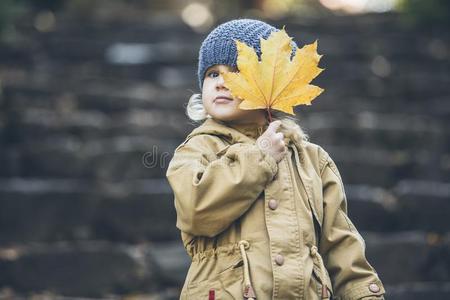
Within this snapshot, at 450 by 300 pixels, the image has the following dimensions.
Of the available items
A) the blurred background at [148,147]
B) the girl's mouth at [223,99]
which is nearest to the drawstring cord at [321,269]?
the girl's mouth at [223,99]

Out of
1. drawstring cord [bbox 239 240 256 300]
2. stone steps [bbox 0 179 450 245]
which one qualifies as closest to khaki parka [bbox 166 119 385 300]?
drawstring cord [bbox 239 240 256 300]

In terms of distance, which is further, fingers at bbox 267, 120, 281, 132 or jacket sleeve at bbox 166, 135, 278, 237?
fingers at bbox 267, 120, 281, 132

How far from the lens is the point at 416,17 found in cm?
1102

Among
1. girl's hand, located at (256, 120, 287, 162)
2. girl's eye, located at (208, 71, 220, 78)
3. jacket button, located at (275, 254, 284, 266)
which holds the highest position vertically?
girl's eye, located at (208, 71, 220, 78)

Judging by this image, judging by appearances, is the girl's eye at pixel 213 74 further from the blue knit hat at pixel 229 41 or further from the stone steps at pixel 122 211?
the stone steps at pixel 122 211

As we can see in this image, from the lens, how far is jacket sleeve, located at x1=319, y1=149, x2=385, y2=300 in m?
2.72

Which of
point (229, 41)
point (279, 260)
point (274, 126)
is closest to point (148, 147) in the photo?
point (229, 41)

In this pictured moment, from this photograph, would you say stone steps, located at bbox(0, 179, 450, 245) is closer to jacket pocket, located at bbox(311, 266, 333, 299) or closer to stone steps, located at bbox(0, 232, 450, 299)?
stone steps, located at bbox(0, 232, 450, 299)

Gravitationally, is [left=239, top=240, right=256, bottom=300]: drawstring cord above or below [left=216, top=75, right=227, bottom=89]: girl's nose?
below

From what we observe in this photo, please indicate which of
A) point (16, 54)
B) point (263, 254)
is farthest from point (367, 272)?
point (16, 54)

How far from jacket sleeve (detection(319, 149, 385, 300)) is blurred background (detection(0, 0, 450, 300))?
2.79 ft

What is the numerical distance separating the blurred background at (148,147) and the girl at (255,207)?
0.63m

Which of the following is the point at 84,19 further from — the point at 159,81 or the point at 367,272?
the point at 367,272

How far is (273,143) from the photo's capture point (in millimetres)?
2631
